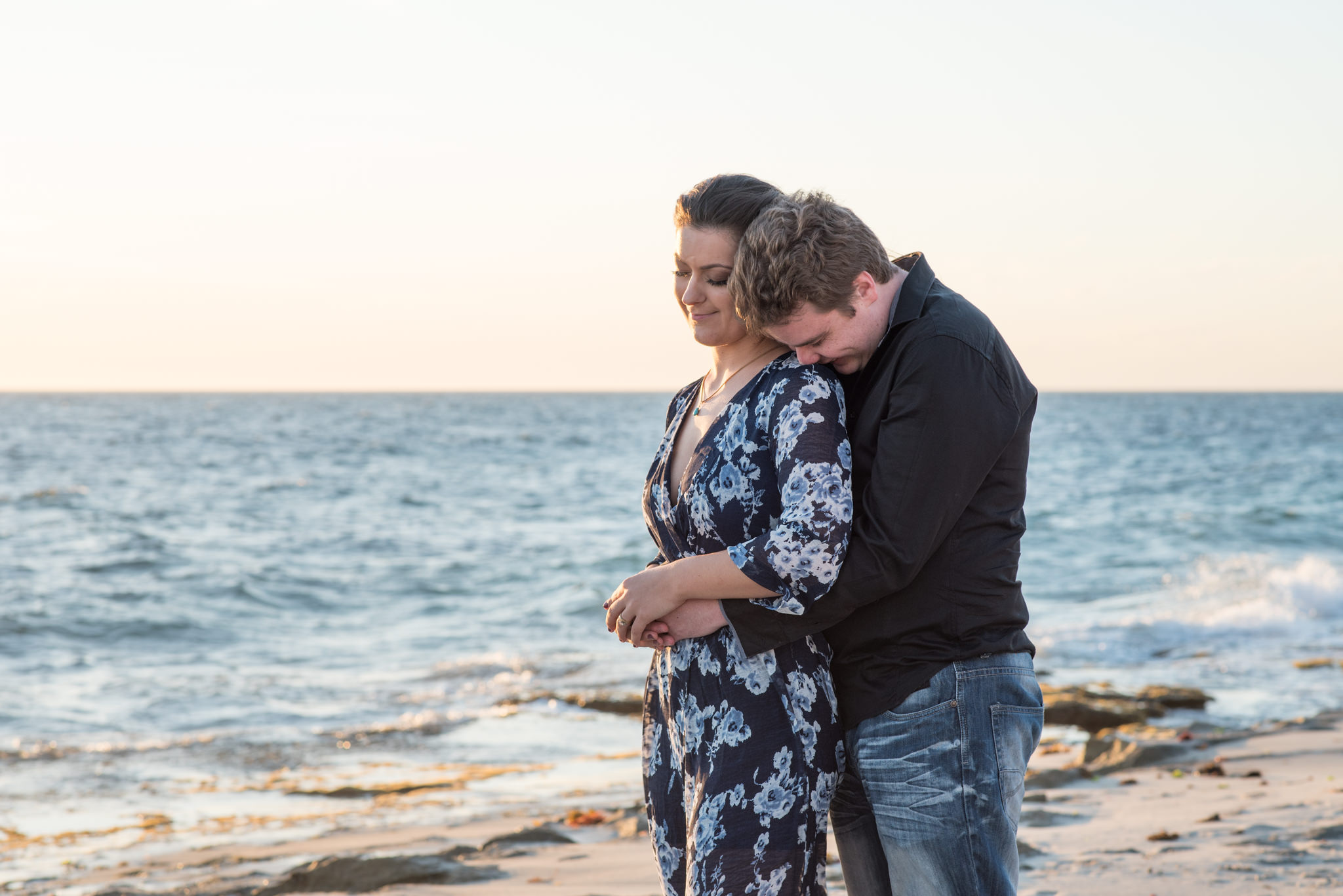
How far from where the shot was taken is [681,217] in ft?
8.13

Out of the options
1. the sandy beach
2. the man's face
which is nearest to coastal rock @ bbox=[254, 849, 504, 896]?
the sandy beach

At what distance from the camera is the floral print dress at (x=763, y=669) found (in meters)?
2.21

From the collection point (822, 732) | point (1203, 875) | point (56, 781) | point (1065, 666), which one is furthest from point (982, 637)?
point (1065, 666)

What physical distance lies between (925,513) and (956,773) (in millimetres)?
519

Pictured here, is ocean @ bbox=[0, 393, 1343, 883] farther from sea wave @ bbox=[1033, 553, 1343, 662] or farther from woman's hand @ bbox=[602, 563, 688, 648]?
woman's hand @ bbox=[602, 563, 688, 648]

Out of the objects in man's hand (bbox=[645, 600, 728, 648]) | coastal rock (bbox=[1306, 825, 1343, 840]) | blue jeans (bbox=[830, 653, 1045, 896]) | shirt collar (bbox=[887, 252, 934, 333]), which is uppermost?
shirt collar (bbox=[887, 252, 934, 333])

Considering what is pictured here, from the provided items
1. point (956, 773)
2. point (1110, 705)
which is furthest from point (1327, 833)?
point (956, 773)

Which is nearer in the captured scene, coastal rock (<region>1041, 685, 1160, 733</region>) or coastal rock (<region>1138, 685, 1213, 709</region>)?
coastal rock (<region>1041, 685, 1160, 733</region>)

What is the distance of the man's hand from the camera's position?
92.0 inches

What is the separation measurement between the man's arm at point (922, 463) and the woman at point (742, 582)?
0.06 meters

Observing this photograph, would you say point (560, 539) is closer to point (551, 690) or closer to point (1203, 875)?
point (551, 690)

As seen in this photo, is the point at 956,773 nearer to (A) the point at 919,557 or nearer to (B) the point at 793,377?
(A) the point at 919,557

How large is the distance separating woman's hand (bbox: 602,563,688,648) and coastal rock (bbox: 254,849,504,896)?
9.08ft

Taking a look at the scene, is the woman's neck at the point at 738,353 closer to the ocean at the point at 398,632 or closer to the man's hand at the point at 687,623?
the man's hand at the point at 687,623
